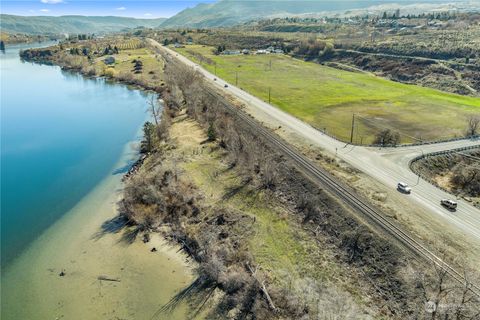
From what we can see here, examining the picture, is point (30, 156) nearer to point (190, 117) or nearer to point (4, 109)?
point (190, 117)

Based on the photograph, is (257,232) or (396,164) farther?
(396,164)

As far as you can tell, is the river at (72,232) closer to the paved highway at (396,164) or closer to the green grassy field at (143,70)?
the paved highway at (396,164)

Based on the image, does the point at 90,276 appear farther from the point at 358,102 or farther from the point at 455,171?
the point at 358,102

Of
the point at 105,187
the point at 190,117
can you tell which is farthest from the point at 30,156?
the point at 190,117

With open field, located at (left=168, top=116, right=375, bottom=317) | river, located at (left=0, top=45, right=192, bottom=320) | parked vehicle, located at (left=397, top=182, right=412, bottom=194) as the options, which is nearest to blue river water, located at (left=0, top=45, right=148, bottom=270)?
river, located at (left=0, top=45, right=192, bottom=320)

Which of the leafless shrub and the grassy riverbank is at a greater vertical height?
the leafless shrub

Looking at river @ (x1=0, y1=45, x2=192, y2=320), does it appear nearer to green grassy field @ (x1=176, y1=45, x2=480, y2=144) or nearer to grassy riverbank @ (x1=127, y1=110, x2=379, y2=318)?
grassy riverbank @ (x1=127, y1=110, x2=379, y2=318)

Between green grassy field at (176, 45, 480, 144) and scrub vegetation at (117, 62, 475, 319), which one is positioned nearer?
scrub vegetation at (117, 62, 475, 319)

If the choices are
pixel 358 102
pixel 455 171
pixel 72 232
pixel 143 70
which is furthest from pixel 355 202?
pixel 143 70
